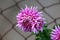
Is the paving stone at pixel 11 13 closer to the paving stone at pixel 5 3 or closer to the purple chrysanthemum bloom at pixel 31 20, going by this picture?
the paving stone at pixel 5 3

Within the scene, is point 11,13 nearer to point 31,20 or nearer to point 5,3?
point 5,3

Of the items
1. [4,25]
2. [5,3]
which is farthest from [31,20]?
[5,3]

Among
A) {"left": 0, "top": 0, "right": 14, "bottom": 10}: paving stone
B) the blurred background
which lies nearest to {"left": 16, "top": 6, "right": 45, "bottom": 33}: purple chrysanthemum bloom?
the blurred background

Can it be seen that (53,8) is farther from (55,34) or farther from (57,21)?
(55,34)

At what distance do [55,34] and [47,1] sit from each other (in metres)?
0.96

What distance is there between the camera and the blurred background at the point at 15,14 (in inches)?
53.3

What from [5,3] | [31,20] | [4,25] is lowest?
[31,20]

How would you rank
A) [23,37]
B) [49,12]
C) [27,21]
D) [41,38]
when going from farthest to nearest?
[49,12] → [23,37] → [41,38] → [27,21]

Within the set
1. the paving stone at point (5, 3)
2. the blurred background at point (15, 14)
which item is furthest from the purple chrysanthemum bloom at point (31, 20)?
the paving stone at point (5, 3)

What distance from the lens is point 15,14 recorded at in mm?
1450

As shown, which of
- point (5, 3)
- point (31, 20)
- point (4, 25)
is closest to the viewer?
point (31, 20)

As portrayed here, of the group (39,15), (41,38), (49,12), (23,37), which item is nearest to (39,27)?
(39,15)

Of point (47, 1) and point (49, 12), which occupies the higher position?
point (47, 1)

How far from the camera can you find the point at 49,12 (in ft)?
4.75
